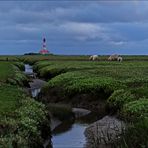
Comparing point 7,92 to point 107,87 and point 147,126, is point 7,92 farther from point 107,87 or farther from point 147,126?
point 147,126

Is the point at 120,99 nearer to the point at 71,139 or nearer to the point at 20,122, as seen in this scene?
the point at 71,139

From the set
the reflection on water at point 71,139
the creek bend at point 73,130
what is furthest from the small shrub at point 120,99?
the reflection on water at point 71,139

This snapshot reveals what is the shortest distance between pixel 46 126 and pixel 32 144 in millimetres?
5058

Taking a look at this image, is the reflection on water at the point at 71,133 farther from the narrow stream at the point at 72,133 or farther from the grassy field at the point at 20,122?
the grassy field at the point at 20,122

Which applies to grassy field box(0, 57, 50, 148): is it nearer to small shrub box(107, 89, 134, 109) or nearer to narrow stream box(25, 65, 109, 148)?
narrow stream box(25, 65, 109, 148)

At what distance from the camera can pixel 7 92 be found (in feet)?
108

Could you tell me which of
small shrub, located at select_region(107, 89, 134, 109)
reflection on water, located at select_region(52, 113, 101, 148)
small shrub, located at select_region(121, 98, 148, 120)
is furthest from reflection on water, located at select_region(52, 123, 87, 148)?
small shrub, located at select_region(107, 89, 134, 109)

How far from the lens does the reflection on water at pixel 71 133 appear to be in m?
23.1

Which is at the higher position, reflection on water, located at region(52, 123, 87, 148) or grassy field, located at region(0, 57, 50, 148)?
grassy field, located at region(0, 57, 50, 148)

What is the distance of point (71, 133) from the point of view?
2658cm

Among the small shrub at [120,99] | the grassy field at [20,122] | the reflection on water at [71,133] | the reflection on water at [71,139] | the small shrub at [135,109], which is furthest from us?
the small shrub at [120,99]

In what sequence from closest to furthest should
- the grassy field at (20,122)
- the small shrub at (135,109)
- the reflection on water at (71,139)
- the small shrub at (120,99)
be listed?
the grassy field at (20,122), the reflection on water at (71,139), the small shrub at (135,109), the small shrub at (120,99)

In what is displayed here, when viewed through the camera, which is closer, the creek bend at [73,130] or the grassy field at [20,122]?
the grassy field at [20,122]

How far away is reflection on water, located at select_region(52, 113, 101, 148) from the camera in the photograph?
2309 cm
